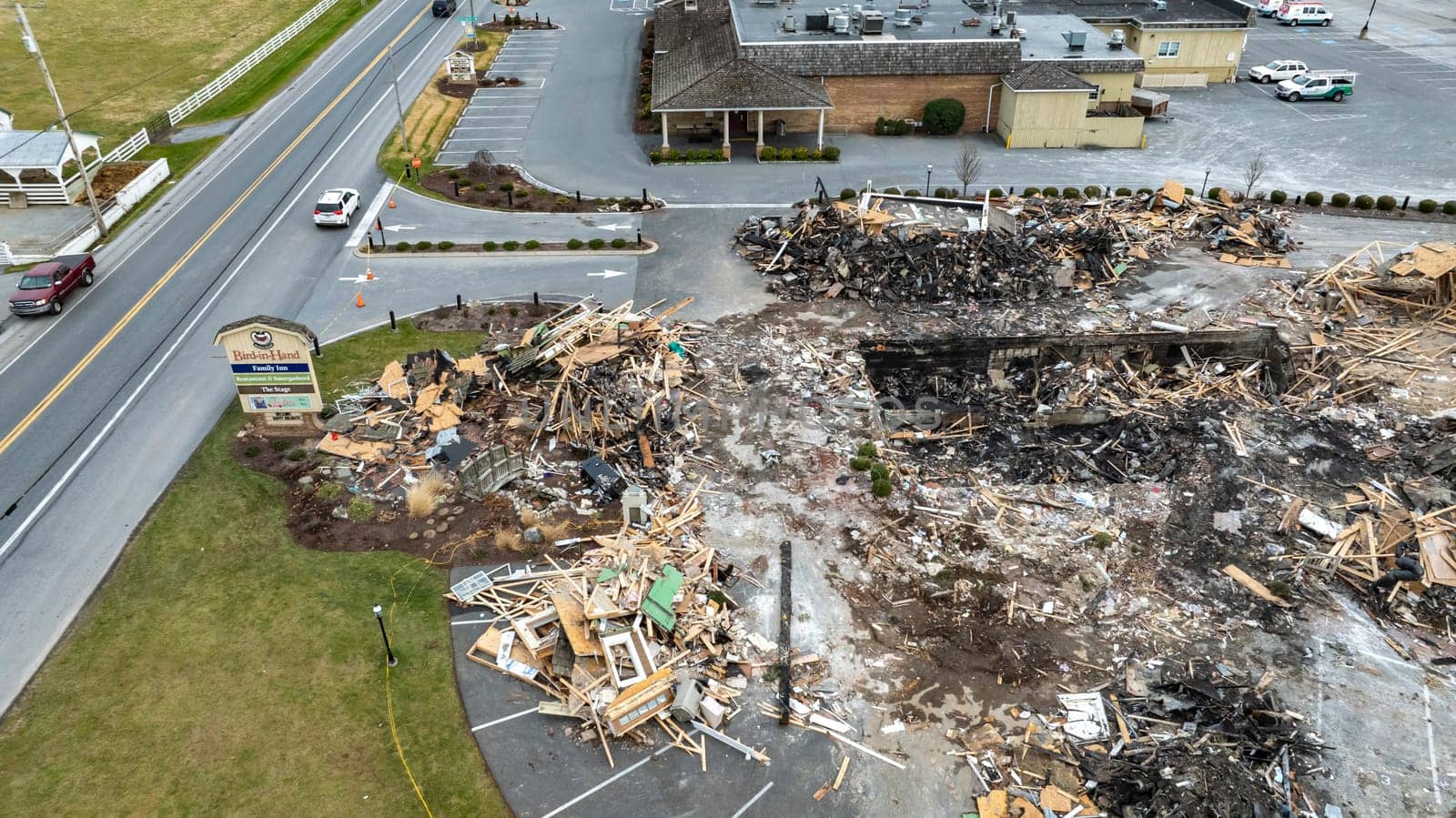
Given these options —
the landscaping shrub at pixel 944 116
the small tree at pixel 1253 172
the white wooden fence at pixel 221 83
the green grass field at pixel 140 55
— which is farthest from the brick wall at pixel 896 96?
the green grass field at pixel 140 55

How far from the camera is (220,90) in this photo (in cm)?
5041

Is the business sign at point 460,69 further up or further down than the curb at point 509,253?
further up

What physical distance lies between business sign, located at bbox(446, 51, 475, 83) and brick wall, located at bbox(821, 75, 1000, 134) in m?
20.2

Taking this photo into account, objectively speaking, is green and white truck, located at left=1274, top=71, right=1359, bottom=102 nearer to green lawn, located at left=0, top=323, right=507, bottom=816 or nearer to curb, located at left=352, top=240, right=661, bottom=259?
curb, located at left=352, top=240, right=661, bottom=259

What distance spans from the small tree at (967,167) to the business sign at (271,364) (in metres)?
25.5

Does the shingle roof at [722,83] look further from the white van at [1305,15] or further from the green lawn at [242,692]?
the white van at [1305,15]

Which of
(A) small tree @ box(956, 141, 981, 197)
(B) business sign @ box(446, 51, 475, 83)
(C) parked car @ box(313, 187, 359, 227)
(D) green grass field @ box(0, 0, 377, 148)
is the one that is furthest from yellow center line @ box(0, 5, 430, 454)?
(A) small tree @ box(956, 141, 981, 197)

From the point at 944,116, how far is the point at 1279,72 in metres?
22.7

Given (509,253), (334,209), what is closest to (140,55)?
(334,209)

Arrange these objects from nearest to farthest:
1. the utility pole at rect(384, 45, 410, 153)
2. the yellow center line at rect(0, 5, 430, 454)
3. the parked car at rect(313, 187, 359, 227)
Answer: the yellow center line at rect(0, 5, 430, 454), the parked car at rect(313, 187, 359, 227), the utility pole at rect(384, 45, 410, 153)

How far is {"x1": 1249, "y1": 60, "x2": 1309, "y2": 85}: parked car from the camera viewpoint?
5075 cm

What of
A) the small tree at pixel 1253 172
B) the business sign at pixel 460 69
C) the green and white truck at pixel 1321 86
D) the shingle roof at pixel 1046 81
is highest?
the shingle roof at pixel 1046 81

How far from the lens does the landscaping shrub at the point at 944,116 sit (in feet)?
142

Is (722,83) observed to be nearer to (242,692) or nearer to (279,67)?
(279,67)
